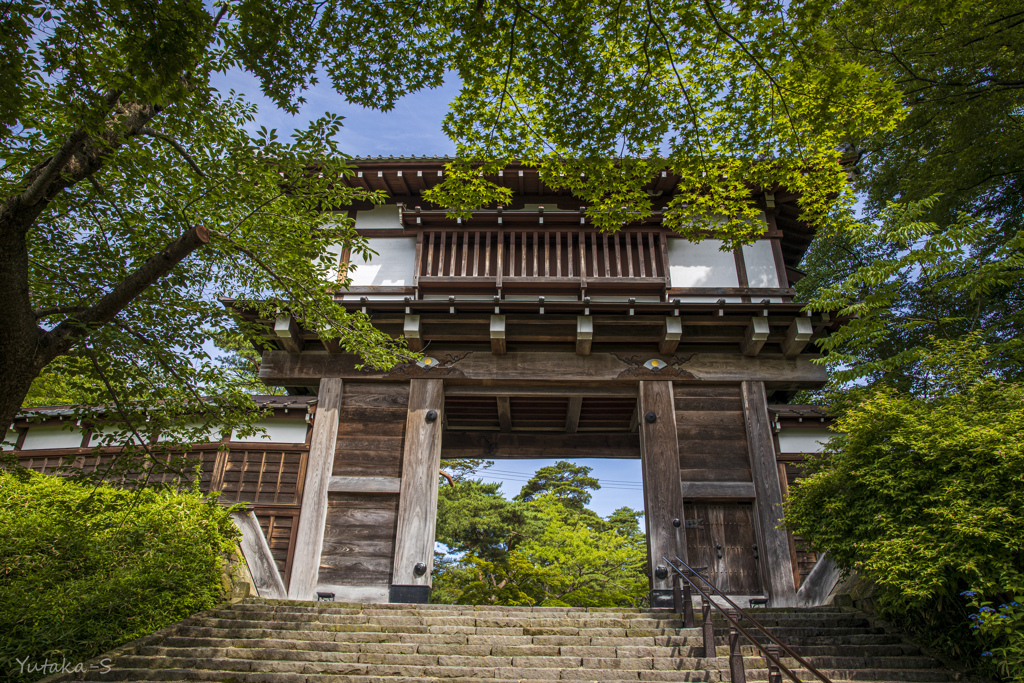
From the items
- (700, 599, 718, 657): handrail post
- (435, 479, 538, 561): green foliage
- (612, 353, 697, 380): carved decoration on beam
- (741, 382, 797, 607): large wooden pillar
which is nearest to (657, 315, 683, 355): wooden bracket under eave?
(612, 353, 697, 380): carved decoration on beam

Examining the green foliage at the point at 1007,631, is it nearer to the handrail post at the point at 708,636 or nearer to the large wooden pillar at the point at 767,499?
the handrail post at the point at 708,636

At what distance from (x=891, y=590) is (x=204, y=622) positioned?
719 cm

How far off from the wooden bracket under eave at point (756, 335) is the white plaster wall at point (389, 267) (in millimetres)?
6175

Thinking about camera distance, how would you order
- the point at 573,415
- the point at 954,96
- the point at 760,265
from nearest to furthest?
the point at 954,96, the point at 760,265, the point at 573,415

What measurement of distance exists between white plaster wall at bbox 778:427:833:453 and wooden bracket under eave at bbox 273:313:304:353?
8617 mm

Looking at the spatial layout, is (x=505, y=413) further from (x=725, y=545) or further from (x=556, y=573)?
(x=725, y=545)

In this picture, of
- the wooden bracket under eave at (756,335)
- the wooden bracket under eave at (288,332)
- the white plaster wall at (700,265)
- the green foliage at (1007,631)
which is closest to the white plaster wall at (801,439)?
the wooden bracket under eave at (756,335)

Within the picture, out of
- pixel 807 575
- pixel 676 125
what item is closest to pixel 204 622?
pixel 676 125

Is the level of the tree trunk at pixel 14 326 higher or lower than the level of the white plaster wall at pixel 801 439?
lower

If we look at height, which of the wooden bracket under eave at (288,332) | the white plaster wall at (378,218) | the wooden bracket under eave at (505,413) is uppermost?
the white plaster wall at (378,218)

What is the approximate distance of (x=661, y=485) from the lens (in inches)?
378

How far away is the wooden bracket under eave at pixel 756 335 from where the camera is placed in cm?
1001

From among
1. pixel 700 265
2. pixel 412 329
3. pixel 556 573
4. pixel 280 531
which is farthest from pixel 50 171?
pixel 556 573

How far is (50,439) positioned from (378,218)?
24.1 ft
